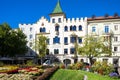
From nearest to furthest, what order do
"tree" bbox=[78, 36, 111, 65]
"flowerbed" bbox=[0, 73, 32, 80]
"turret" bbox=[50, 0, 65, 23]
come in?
"flowerbed" bbox=[0, 73, 32, 80]
"tree" bbox=[78, 36, 111, 65]
"turret" bbox=[50, 0, 65, 23]

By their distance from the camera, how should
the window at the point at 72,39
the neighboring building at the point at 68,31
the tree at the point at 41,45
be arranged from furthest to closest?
1. the window at the point at 72,39
2. the tree at the point at 41,45
3. the neighboring building at the point at 68,31

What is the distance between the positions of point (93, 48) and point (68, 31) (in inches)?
485

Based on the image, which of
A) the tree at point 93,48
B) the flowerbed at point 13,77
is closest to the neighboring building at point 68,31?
the tree at point 93,48

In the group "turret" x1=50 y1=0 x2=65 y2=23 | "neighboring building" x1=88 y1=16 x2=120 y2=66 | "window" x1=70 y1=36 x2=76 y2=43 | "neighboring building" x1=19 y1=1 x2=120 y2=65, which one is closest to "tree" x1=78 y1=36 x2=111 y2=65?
"neighboring building" x1=88 y1=16 x2=120 y2=66

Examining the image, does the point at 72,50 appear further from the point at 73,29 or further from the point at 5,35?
the point at 5,35

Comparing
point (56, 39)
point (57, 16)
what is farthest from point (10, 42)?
point (57, 16)

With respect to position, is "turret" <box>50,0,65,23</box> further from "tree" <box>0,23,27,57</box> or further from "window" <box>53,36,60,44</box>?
"tree" <box>0,23,27,57</box>

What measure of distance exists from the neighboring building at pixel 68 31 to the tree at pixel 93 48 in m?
5.47

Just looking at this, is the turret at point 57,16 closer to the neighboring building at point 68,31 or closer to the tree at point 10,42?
the neighboring building at point 68,31

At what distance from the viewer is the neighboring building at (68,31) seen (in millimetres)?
61156

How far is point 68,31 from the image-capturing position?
6462 centimetres

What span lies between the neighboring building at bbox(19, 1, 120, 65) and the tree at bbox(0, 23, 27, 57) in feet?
25.6

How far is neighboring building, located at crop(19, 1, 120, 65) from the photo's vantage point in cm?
6116

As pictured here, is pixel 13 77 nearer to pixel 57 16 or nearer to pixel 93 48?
pixel 93 48
